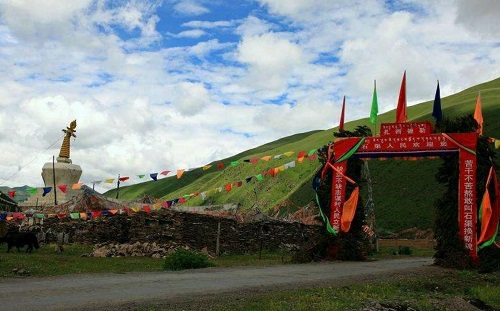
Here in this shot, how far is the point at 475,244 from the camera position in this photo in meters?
21.8

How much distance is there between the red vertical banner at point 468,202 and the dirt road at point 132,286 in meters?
6.26

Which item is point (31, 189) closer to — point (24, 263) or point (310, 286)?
point (24, 263)

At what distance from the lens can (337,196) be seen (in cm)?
2527

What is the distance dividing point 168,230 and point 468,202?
56.5 feet

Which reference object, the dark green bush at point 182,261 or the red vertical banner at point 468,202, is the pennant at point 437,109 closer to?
the red vertical banner at point 468,202

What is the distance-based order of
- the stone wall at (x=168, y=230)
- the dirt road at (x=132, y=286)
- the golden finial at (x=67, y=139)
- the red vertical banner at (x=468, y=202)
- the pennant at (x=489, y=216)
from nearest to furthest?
the dirt road at (x=132, y=286)
the pennant at (x=489, y=216)
the red vertical banner at (x=468, y=202)
the stone wall at (x=168, y=230)
the golden finial at (x=67, y=139)

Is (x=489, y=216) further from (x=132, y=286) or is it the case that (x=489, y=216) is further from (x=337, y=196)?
(x=132, y=286)

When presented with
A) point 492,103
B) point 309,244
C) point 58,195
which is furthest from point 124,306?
point 492,103

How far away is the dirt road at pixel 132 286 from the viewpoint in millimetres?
10250

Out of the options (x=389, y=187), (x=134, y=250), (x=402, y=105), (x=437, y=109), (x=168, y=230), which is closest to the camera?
Result: (x=437, y=109)

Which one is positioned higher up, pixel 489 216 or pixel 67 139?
pixel 67 139

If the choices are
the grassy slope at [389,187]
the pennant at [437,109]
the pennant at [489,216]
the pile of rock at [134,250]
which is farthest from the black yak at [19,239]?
the pennant at [489,216]

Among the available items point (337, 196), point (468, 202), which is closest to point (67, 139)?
point (337, 196)

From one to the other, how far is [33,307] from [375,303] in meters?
6.95
